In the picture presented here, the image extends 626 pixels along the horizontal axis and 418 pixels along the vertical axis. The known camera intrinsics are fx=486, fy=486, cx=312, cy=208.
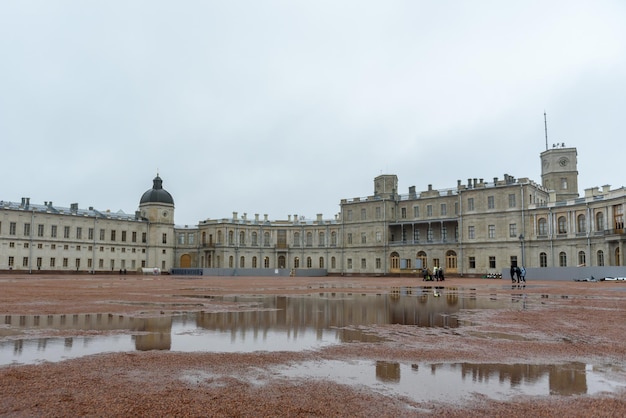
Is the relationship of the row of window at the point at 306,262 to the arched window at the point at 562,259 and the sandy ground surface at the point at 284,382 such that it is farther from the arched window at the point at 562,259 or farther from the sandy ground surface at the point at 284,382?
the sandy ground surface at the point at 284,382

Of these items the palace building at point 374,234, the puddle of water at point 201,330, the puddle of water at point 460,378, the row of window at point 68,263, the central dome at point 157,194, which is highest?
the central dome at point 157,194

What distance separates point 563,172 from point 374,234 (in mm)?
27413

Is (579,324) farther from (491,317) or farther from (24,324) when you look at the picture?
(24,324)

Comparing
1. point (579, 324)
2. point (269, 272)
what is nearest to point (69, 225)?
point (269, 272)

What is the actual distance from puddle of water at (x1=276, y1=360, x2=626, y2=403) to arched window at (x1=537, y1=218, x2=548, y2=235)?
55343 mm

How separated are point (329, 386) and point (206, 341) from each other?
323cm

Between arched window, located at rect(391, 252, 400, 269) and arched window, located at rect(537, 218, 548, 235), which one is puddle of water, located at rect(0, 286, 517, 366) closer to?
arched window, located at rect(537, 218, 548, 235)

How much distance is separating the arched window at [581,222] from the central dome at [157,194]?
60568mm

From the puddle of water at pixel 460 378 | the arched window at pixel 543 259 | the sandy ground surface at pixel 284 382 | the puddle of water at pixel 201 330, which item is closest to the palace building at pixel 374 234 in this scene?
the arched window at pixel 543 259

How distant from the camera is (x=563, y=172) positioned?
6719 cm

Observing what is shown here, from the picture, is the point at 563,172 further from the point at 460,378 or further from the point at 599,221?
the point at 460,378

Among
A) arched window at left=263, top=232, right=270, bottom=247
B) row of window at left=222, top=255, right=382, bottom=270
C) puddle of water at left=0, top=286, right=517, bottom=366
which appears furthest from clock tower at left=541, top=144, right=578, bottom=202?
puddle of water at left=0, top=286, right=517, bottom=366

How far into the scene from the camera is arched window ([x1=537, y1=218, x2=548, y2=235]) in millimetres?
56188

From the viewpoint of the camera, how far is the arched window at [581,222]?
5241 cm
